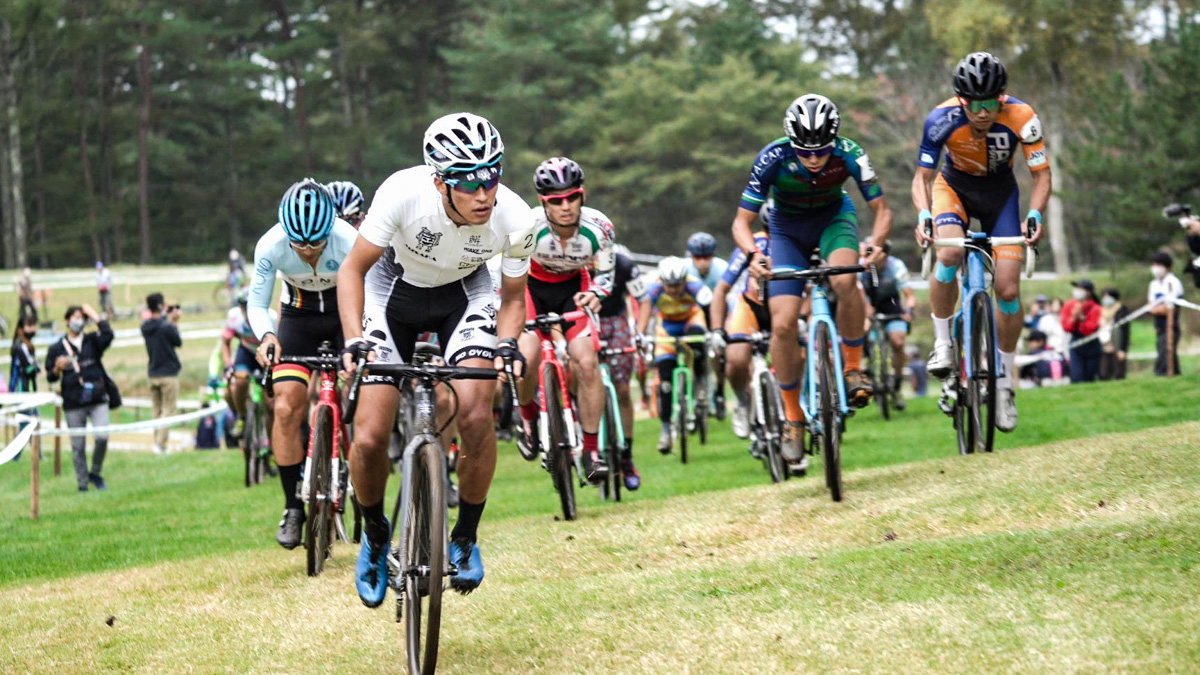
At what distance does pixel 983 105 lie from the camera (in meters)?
10.0

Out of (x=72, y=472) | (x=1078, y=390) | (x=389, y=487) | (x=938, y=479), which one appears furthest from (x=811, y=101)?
(x=72, y=472)

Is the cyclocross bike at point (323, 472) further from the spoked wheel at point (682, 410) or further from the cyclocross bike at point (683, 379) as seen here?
the spoked wheel at point (682, 410)

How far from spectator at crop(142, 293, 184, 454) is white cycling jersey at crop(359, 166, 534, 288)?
16.2m

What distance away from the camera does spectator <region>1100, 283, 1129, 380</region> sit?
24.0 meters

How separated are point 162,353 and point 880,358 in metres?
11.2

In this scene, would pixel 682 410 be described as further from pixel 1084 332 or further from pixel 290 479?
pixel 1084 332

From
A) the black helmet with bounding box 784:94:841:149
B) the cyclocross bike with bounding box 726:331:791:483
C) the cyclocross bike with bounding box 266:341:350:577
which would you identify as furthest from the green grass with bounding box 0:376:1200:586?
the black helmet with bounding box 784:94:841:149

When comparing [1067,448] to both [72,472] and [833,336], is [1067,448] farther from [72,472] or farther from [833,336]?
[72,472]

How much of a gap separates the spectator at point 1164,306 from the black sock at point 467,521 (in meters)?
16.1

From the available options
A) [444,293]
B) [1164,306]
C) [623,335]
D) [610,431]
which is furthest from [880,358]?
[444,293]

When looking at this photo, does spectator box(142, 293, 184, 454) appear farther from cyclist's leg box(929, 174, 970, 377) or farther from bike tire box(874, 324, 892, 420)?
cyclist's leg box(929, 174, 970, 377)

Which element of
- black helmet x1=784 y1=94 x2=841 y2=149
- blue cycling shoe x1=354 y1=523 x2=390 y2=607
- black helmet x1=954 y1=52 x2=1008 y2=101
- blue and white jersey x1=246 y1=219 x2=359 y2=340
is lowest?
blue cycling shoe x1=354 y1=523 x2=390 y2=607

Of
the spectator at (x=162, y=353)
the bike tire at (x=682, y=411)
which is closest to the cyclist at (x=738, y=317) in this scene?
the bike tire at (x=682, y=411)

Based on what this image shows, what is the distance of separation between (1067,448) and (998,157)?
6.81 feet
